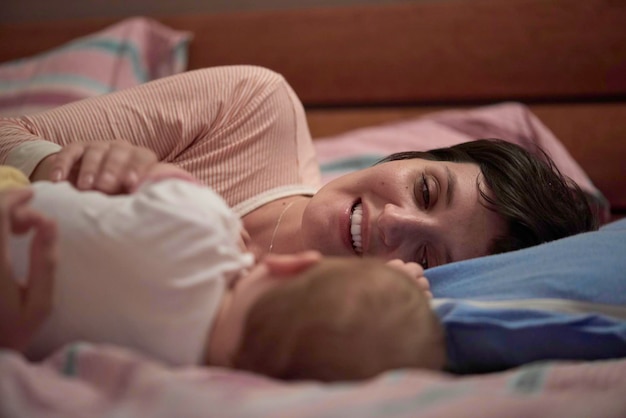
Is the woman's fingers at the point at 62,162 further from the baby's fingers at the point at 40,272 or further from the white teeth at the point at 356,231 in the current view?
the white teeth at the point at 356,231

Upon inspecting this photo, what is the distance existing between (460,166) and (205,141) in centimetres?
48

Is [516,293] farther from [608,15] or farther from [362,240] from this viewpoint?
[608,15]

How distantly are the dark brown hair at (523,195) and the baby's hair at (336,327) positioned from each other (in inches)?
19.6

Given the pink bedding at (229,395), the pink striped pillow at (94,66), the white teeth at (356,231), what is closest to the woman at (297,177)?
the white teeth at (356,231)

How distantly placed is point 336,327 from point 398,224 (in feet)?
1.54

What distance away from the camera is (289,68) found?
2.19 meters

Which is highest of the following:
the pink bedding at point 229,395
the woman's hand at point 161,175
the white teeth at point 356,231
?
the woman's hand at point 161,175

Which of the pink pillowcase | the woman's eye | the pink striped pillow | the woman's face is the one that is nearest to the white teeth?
the woman's face

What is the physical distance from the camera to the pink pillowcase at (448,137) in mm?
1776

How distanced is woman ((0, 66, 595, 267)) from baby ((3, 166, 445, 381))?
0.33 m

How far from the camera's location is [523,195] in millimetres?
1213

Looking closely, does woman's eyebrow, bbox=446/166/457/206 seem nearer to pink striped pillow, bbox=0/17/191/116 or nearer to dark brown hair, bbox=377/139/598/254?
dark brown hair, bbox=377/139/598/254

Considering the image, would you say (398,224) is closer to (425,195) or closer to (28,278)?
(425,195)

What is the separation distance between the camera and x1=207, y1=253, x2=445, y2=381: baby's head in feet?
2.29
